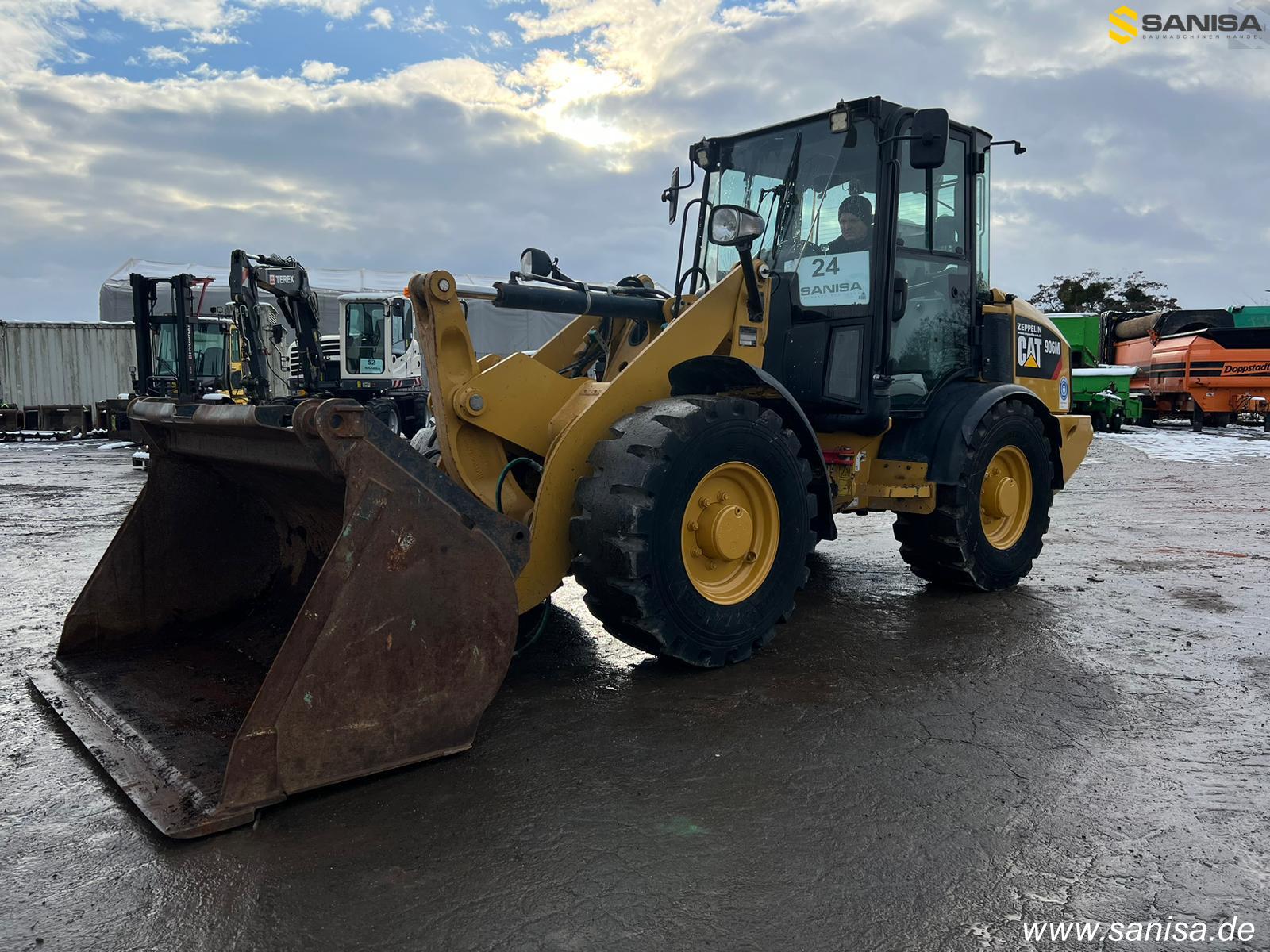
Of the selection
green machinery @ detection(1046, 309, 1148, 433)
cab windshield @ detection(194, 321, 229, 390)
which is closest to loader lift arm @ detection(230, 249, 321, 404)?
cab windshield @ detection(194, 321, 229, 390)

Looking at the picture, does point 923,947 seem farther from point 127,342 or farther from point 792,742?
point 127,342

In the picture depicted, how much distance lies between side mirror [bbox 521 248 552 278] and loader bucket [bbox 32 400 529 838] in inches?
72.3

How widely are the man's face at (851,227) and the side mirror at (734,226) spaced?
1171mm

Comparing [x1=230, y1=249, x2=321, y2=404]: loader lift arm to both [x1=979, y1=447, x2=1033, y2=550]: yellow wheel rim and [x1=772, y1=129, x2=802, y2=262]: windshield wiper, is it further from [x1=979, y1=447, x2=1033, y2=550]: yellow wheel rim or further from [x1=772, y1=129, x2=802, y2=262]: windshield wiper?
[x1=979, y1=447, x2=1033, y2=550]: yellow wheel rim

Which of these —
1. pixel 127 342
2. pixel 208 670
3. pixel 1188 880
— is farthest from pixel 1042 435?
pixel 127 342

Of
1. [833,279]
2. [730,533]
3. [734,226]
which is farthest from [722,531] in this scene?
[833,279]

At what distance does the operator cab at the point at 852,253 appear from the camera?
17.3ft

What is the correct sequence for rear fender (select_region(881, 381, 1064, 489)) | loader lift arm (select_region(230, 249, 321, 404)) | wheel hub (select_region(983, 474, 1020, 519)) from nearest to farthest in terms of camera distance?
rear fender (select_region(881, 381, 1064, 489)) < wheel hub (select_region(983, 474, 1020, 519)) < loader lift arm (select_region(230, 249, 321, 404))

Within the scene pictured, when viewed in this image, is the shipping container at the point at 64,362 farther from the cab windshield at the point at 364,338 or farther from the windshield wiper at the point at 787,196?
the windshield wiper at the point at 787,196

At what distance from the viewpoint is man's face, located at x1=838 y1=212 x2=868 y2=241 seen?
209 inches

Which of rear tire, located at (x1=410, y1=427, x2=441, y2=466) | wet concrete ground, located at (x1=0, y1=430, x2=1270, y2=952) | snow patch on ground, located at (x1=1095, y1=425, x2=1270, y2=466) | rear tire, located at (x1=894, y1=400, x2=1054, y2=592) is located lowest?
wet concrete ground, located at (x1=0, y1=430, x2=1270, y2=952)

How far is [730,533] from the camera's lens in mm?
4176

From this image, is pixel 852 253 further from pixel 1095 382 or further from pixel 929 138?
pixel 1095 382

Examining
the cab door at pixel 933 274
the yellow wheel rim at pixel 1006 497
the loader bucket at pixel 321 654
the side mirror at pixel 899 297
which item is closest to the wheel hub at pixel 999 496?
the yellow wheel rim at pixel 1006 497
